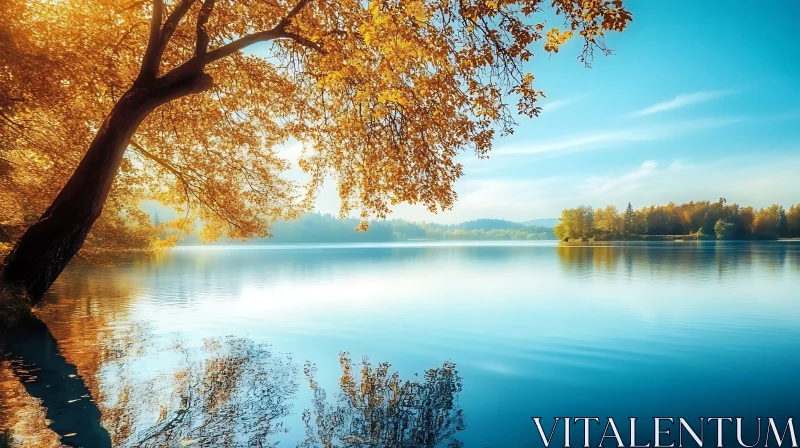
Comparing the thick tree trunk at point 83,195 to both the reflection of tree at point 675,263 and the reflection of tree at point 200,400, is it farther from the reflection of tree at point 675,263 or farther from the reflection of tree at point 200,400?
the reflection of tree at point 675,263

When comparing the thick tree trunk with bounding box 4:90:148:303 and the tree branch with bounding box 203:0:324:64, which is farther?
the tree branch with bounding box 203:0:324:64

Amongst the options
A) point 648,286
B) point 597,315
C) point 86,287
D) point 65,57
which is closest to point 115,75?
point 65,57

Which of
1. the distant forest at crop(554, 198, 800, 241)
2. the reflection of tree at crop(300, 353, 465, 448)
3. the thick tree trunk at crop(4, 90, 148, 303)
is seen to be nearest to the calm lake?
the reflection of tree at crop(300, 353, 465, 448)

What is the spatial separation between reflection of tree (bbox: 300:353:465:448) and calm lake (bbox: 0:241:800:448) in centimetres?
4

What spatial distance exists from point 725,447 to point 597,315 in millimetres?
13374

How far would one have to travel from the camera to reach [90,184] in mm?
12531

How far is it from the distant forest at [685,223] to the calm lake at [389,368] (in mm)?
165461

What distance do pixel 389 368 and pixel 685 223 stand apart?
665 feet

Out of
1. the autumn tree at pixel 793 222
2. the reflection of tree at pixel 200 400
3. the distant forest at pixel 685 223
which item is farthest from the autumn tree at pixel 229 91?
the autumn tree at pixel 793 222

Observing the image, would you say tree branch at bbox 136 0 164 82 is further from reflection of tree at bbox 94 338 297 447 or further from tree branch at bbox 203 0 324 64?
reflection of tree at bbox 94 338 297 447

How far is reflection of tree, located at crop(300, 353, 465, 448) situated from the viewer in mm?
7633

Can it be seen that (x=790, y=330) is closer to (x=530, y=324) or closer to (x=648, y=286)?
(x=530, y=324)

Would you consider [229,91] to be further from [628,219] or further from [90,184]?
[628,219]

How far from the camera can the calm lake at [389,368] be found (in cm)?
807
